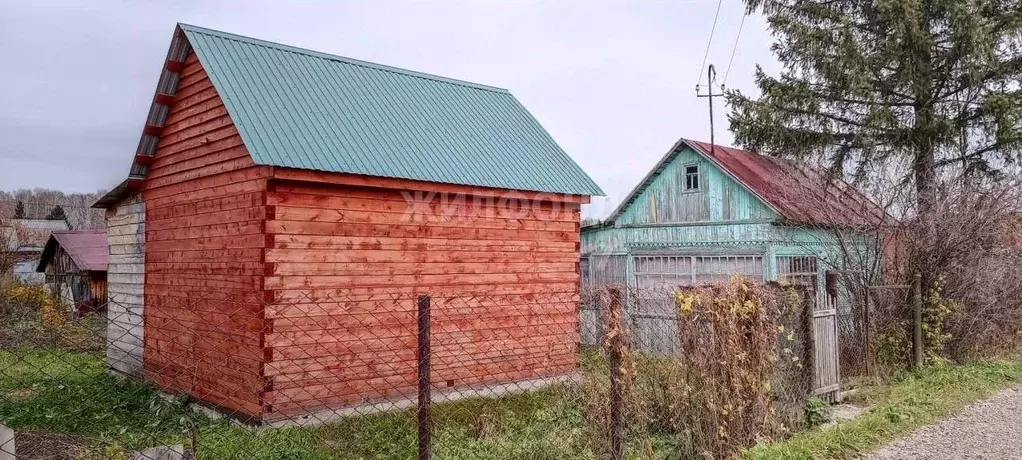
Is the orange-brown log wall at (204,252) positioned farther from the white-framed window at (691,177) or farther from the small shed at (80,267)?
the small shed at (80,267)

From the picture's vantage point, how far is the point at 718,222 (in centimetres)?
1711

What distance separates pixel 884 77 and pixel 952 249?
24.7 feet

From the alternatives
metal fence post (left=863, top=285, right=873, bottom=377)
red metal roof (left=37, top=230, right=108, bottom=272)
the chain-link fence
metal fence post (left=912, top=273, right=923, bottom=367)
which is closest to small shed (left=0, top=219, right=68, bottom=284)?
red metal roof (left=37, top=230, right=108, bottom=272)

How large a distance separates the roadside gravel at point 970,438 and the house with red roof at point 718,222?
17.4 ft

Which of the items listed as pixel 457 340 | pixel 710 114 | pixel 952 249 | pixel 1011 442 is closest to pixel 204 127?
pixel 457 340

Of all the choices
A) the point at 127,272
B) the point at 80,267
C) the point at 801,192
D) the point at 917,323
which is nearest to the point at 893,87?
the point at 801,192

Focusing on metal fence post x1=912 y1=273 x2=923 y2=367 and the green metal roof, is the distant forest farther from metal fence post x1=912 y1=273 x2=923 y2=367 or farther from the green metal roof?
metal fence post x1=912 y1=273 x2=923 y2=367

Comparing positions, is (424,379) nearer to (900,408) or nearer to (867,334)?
(900,408)

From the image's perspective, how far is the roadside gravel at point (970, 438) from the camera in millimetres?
6590

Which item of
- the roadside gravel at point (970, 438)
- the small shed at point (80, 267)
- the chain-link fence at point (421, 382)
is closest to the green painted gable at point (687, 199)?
the chain-link fence at point (421, 382)

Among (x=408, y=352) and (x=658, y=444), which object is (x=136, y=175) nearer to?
(x=408, y=352)

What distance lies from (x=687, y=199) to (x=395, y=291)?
35.0 ft

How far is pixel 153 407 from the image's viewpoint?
970 cm

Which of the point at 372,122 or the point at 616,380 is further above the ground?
the point at 372,122
